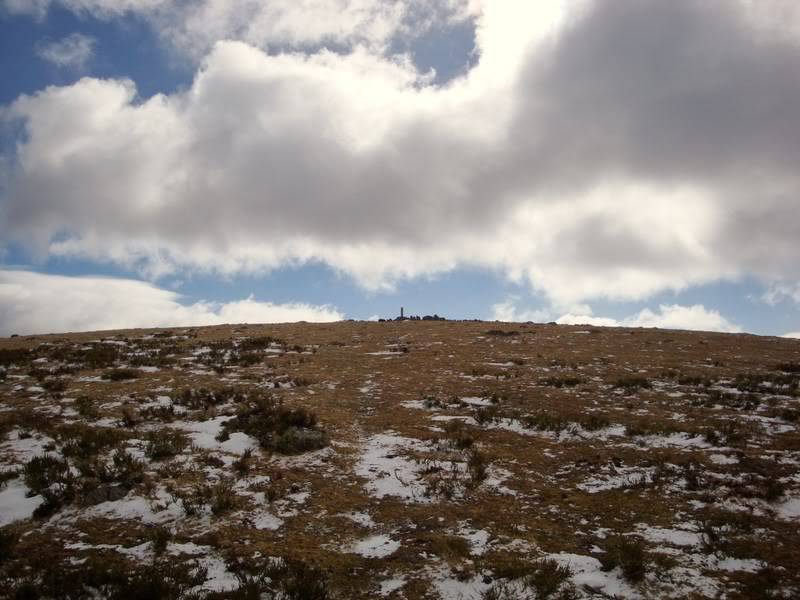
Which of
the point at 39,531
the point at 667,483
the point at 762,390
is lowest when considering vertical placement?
the point at 39,531

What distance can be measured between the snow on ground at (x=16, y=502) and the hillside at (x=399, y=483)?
5 centimetres

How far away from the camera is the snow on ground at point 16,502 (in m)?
9.31

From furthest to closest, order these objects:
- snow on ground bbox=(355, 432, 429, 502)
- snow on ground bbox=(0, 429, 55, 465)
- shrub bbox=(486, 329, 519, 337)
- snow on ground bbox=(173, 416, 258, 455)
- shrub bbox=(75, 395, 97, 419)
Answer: shrub bbox=(486, 329, 519, 337)
shrub bbox=(75, 395, 97, 419)
snow on ground bbox=(173, 416, 258, 455)
snow on ground bbox=(0, 429, 55, 465)
snow on ground bbox=(355, 432, 429, 502)

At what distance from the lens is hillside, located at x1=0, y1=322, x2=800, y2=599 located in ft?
24.7

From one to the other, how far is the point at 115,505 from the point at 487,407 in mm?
10488

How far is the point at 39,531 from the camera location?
8.86 m

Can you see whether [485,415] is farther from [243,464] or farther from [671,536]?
[243,464]

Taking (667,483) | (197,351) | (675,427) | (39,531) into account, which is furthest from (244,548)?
(197,351)

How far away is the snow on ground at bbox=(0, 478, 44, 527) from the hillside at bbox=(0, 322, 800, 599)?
0.05 m

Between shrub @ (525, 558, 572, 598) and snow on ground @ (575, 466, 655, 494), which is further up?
snow on ground @ (575, 466, 655, 494)

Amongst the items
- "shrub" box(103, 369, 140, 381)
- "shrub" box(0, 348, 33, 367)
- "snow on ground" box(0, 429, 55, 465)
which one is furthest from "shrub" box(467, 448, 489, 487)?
"shrub" box(0, 348, 33, 367)

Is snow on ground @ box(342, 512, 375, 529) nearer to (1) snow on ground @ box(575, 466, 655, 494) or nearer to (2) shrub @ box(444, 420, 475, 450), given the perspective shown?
(2) shrub @ box(444, 420, 475, 450)

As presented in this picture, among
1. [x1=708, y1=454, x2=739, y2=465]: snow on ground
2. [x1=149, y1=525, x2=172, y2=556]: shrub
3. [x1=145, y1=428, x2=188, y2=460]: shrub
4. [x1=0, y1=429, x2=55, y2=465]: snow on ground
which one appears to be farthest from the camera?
[x1=145, y1=428, x2=188, y2=460]: shrub

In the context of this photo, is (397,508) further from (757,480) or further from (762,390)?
(762,390)
